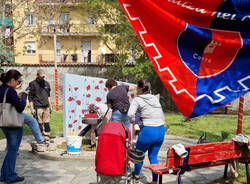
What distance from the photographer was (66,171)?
21.0 feet

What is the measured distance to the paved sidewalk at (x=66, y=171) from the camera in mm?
5836

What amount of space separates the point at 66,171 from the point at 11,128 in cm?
156

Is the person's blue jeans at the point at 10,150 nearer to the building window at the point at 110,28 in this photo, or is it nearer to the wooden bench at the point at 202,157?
the wooden bench at the point at 202,157

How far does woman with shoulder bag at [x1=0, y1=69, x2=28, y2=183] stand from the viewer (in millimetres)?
5316

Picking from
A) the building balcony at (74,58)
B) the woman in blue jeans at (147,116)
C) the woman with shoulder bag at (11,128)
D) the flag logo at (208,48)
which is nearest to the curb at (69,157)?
the woman with shoulder bag at (11,128)

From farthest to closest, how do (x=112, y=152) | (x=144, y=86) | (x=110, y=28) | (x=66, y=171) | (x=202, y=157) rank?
1. (x=110, y=28)
2. (x=66, y=171)
3. (x=144, y=86)
4. (x=202, y=157)
5. (x=112, y=152)

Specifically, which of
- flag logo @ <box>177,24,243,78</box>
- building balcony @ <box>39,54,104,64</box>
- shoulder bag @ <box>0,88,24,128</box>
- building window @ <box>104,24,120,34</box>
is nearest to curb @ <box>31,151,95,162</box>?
shoulder bag @ <box>0,88,24,128</box>

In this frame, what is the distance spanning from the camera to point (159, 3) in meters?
4.48

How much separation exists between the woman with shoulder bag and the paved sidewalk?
0.35 m

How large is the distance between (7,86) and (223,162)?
3774 mm

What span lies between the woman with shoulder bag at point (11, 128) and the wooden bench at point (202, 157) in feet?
7.55

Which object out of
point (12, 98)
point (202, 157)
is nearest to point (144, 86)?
point (202, 157)

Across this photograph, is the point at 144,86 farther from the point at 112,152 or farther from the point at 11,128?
the point at 11,128

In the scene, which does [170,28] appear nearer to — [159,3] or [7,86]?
[159,3]
